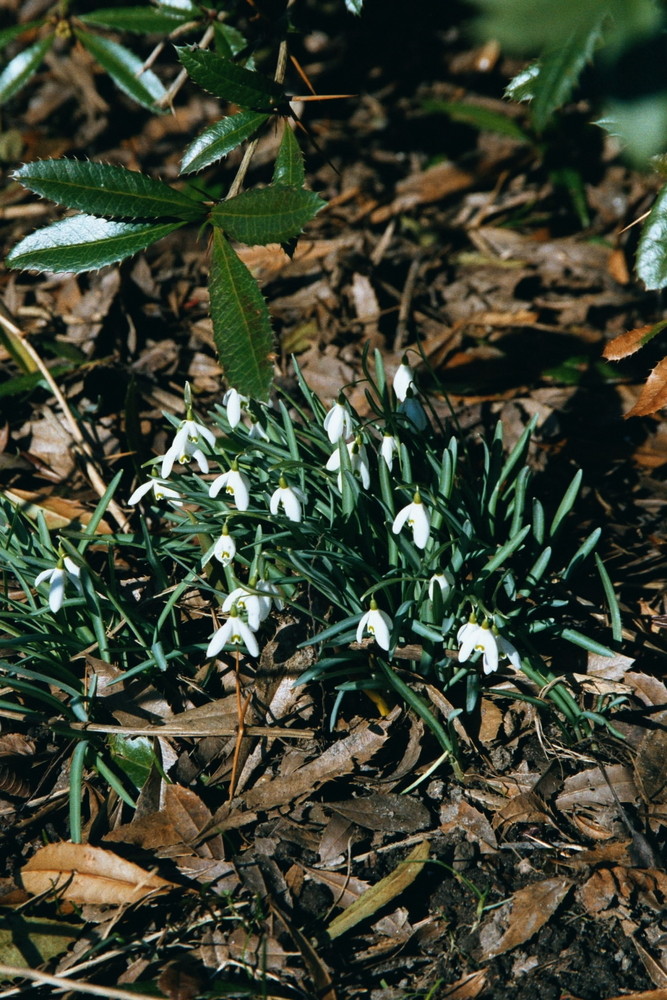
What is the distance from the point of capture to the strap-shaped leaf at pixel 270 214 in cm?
159

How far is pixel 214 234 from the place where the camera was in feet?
5.53

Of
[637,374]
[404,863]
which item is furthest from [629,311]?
[404,863]

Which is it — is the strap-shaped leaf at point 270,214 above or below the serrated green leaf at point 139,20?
below

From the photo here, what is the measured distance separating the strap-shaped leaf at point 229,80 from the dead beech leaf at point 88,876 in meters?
1.70

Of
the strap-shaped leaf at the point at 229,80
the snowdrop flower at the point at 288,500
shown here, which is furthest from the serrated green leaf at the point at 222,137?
the snowdrop flower at the point at 288,500

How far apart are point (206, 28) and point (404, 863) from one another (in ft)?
8.33

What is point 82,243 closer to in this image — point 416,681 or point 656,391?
point 656,391

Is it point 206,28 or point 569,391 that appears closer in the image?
point 206,28

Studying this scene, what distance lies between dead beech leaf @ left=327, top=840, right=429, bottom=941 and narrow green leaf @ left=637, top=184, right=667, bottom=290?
139cm

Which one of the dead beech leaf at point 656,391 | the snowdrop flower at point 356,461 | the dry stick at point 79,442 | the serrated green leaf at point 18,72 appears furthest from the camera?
the serrated green leaf at point 18,72

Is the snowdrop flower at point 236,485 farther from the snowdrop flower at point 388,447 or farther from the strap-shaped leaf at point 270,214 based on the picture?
the strap-shaped leaf at point 270,214

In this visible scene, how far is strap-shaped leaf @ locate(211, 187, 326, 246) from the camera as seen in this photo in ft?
5.21

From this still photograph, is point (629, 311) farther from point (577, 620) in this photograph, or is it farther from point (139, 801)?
point (139, 801)

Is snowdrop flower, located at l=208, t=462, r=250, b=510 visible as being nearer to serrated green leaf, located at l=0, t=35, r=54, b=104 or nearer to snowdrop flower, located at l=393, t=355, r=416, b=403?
snowdrop flower, located at l=393, t=355, r=416, b=403
